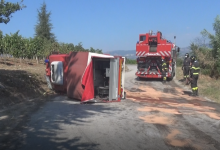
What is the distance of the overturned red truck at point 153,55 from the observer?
18938 millimetres

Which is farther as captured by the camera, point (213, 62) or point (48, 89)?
point (213, 62)

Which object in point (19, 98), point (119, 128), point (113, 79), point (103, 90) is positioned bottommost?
point (119, 128)

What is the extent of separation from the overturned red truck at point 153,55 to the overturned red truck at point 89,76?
26.1 ft

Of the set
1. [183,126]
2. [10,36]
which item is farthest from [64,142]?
[10,36]

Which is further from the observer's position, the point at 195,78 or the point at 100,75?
the point at 195,78

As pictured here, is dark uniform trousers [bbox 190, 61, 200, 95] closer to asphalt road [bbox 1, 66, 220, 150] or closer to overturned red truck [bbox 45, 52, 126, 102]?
asphalt road [bbox 1, 66, 220, 150]

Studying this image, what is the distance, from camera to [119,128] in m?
6.60

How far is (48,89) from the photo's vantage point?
1351 cm

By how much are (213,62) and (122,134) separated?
16.1m

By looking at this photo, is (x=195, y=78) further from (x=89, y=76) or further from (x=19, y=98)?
(x=19, y=98)

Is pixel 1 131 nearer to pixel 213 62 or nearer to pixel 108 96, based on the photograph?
pixel 108 96

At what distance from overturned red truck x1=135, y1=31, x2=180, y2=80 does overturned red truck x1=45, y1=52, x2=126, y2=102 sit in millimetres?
7940

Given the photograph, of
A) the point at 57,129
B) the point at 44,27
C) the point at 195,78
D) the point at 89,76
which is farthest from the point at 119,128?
the point at 44,27

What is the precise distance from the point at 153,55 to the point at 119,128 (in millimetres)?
12903
